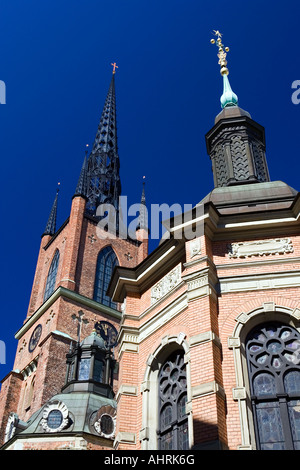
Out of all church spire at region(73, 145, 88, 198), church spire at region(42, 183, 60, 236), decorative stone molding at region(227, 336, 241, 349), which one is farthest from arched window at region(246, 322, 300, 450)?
church spire at region(42, 183, 60, 236)

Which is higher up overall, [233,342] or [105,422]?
[105,422]

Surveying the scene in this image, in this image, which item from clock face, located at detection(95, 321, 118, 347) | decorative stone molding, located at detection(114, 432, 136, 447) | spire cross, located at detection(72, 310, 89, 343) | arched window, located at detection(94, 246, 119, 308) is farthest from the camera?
arched window, located at detection(94, 246, 119, 308)

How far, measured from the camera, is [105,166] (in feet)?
191

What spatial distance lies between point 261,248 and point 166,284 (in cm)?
224

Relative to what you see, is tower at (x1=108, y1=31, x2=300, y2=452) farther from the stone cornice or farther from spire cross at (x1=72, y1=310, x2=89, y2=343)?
spire cross at (x1=72, y1=310, x2=89, y2=343)

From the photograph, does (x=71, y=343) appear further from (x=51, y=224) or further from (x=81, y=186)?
(x=51, y=224)

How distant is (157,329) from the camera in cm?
1136

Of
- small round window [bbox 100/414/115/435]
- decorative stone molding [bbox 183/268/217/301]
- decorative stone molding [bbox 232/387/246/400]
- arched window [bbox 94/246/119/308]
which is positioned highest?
arched window [bbox 94/246/119/308]

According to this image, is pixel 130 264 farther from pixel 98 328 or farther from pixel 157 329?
pixel 157 329

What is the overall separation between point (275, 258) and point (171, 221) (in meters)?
2.27

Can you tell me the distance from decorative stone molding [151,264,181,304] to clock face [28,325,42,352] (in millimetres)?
27720

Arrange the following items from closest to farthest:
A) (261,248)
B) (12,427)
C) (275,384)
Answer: (275,384)
(261,248)
(12,427)

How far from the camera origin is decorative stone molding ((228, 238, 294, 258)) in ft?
35.0

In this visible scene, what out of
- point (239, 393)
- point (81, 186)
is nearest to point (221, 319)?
point (239, 393)
